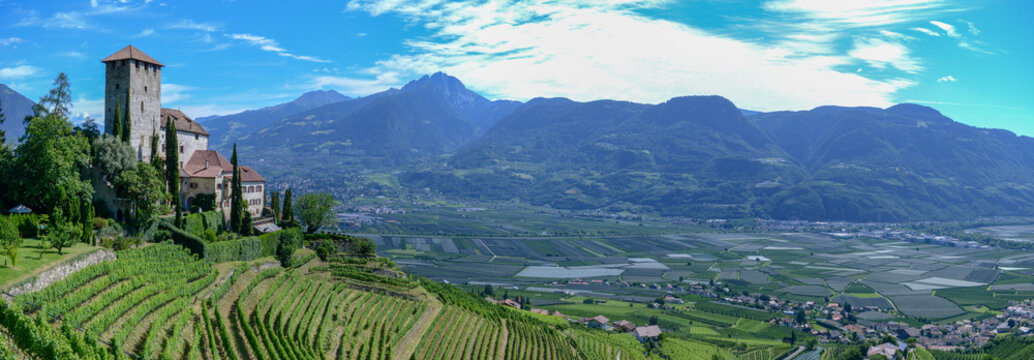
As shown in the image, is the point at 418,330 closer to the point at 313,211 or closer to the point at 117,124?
the point at 313,211

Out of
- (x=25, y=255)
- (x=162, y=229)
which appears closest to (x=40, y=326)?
(x=25, y=255)

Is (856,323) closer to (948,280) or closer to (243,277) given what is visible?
(948,280)

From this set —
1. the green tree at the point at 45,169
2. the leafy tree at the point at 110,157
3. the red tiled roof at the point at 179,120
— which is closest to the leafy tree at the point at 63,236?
the green tree at the point at 45,169

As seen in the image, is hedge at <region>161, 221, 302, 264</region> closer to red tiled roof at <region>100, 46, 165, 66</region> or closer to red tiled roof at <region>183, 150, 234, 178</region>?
red tiled roof at <region>183, 150, 234, 178</region>

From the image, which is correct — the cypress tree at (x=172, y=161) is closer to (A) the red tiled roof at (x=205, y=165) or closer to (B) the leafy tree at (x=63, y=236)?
(A) the red tiled roof at (x=205, y=165)

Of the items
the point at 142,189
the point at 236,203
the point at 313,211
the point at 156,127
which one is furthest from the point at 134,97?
the point at 313,211

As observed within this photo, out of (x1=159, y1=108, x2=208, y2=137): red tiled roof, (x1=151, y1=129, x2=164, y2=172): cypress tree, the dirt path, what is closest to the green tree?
(x1=151, y1=129, x2=164, y2=172): cypress tree
